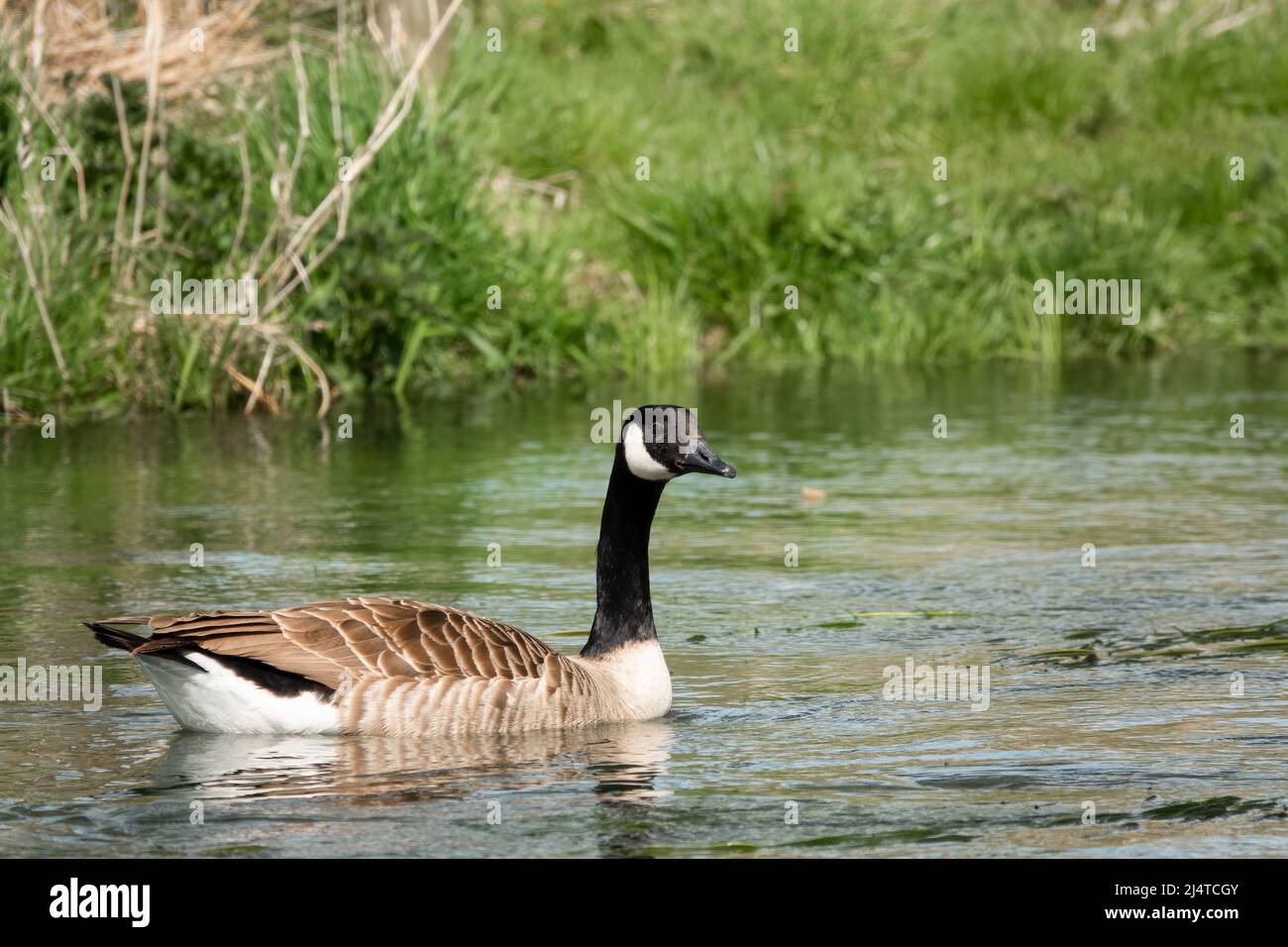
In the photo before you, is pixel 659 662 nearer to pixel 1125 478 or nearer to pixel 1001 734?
pixel 1001 734

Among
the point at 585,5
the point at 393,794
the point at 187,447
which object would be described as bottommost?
the point at 393,794

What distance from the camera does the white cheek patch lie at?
8398 millimetres

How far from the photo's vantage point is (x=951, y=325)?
21.2 meters

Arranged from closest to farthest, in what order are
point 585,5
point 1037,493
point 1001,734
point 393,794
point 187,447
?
point 393,794 < point 1001,734 < point 1037,493 < point 187,447 < point 585,5

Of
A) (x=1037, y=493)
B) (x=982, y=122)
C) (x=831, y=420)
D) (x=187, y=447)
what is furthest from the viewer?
(x=982, y=122)

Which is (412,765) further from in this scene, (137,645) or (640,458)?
(640,458)

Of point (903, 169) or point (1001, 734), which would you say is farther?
point (903, 169)

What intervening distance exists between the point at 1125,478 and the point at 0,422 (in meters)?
8.07

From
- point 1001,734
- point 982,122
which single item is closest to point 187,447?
point 1001,734

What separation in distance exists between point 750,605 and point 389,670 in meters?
3.07

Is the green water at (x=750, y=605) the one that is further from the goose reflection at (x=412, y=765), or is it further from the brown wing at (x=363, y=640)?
the brown wing at (x=363, y=640)

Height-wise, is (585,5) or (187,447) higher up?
(585,5)

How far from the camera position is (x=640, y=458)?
8.43 meters

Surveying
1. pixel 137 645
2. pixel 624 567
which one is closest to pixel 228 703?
pixel 137 645
